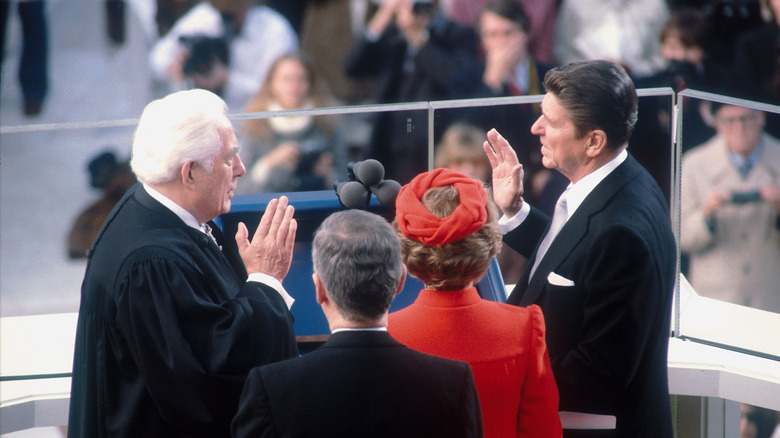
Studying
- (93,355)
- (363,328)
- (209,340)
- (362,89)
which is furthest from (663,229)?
(362,89)

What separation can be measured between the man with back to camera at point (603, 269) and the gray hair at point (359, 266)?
0.59 meters

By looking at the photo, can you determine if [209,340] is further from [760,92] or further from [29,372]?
[760,92]

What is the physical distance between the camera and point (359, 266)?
1.53m

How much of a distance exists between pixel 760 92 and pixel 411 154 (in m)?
3.00

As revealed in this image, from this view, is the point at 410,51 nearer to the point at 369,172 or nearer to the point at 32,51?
the point at 32,51

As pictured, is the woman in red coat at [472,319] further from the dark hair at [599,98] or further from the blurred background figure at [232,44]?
the blurred background figure at [232,44]

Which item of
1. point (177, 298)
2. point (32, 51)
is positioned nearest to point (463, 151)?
point (177, 298)

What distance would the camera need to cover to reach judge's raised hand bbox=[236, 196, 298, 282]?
202 centimetres

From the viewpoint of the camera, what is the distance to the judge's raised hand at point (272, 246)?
6.63ft

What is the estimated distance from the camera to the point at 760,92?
17.0 feet

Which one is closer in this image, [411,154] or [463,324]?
[463,324]

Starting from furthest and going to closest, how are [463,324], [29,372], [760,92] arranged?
[760,92]
[29,372]
[463,324]

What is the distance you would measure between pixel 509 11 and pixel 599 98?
3.46m

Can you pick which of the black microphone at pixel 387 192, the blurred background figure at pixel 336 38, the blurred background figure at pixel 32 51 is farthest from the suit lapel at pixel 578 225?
the blurred background figure at pixel 32 51
